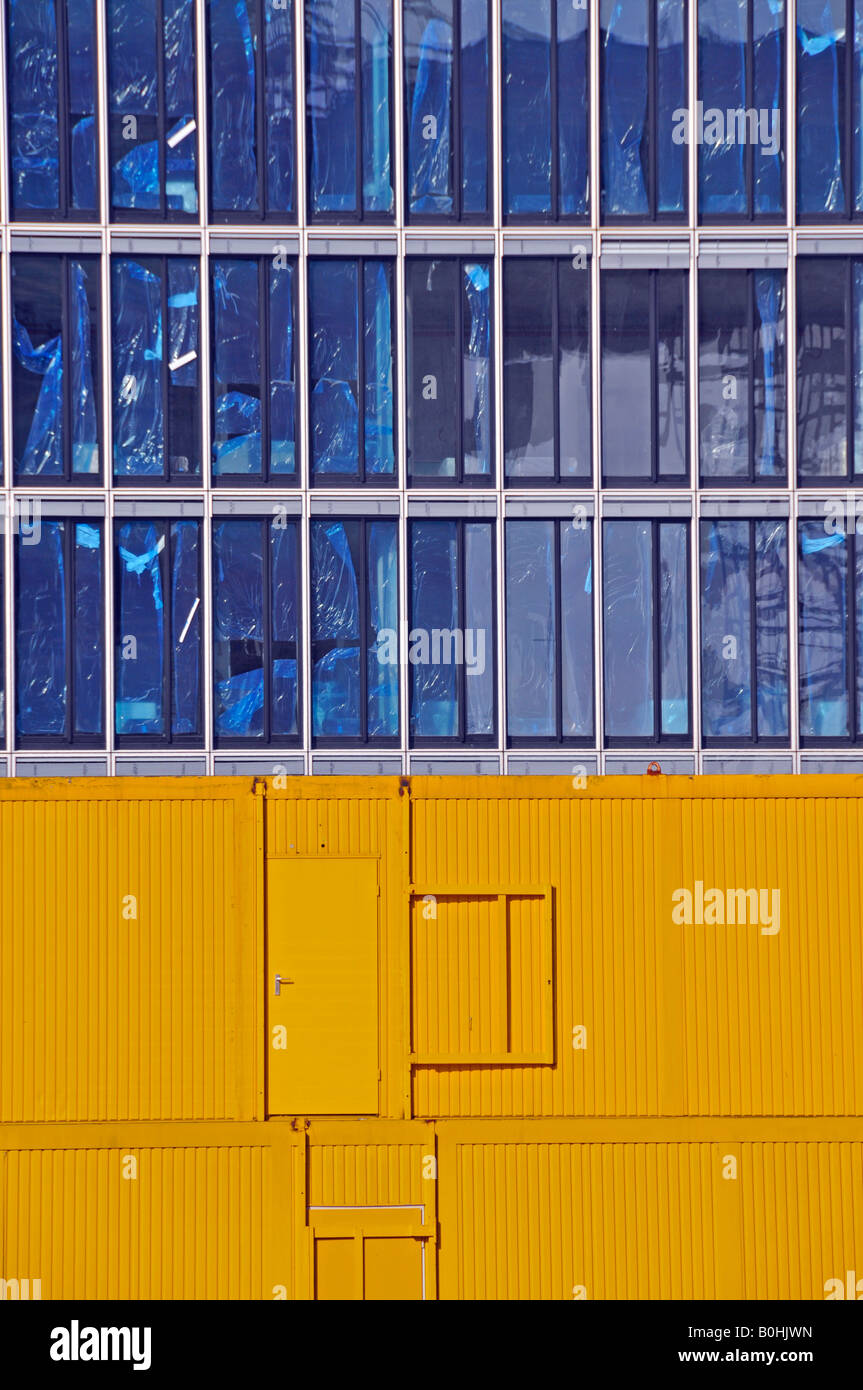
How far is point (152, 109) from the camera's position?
954 inches

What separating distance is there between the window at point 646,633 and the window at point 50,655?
11.5 metres

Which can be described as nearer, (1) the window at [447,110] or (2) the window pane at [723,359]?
(1) the window at [447,110]

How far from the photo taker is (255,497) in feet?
80.3

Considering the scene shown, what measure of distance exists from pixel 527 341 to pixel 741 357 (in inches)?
192

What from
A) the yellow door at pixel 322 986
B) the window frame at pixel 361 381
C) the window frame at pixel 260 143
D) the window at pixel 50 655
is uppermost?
the window frame at pixel 260 143

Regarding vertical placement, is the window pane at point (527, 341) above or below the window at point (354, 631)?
above

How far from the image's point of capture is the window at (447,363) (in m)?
24.4

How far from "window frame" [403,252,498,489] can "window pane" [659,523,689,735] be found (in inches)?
169

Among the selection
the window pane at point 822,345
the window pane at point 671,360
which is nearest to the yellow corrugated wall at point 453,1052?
the window pane at point 671,360

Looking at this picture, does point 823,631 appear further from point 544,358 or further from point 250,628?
point 250,628

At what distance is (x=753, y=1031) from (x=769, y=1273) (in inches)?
93.2

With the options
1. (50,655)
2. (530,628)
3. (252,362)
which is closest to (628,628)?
(530,628)

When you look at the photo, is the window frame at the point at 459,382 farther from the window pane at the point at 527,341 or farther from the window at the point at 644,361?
the window at the point at 644,361

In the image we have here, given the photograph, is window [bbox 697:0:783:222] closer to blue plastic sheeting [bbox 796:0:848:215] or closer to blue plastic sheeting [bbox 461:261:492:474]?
blue plastic sheeting [bbox 796:0:848:215]
